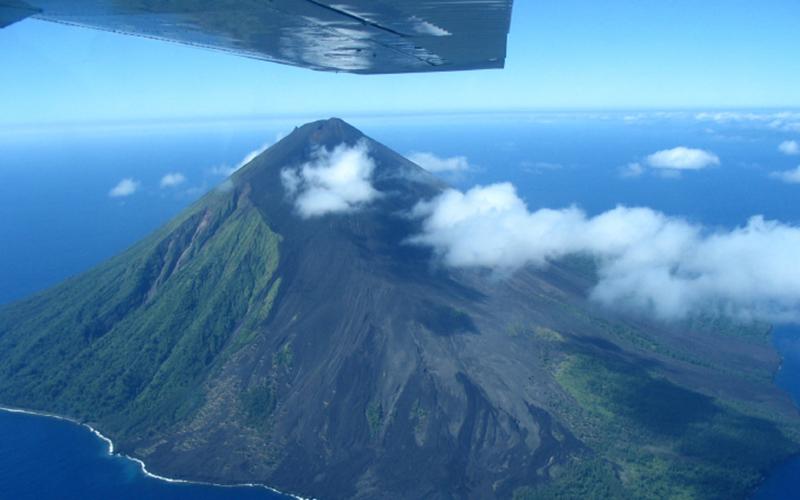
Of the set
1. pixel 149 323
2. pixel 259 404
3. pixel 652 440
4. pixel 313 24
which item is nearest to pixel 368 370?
pixel 259 404

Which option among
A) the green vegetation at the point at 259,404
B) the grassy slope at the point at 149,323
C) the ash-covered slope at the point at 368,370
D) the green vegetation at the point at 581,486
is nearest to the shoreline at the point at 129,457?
the ash-covered slope at the point at 368,370

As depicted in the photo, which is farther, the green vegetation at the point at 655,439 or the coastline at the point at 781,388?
the coastline at the point at 781,388

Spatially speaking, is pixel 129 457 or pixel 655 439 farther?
pixel 129 457

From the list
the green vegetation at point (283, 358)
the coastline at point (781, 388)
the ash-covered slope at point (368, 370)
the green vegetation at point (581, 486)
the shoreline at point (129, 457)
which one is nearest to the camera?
the green vegetation at point (581, 486)

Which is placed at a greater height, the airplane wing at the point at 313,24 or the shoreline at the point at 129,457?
the airplane wing at the point at 313,24

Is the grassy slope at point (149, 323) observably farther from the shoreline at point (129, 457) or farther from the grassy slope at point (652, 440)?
the grassy slope at point (652, 440)

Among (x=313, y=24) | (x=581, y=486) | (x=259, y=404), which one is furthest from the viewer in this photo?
(x=259, y=404)

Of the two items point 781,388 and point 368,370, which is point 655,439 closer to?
point 781,388
